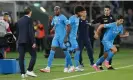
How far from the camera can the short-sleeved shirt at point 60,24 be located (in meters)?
20.8

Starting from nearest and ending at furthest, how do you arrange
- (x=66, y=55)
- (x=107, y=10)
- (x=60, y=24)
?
1. (x=60, y=24)
2. (x=66, y=55)
3. (x=107, y=10)

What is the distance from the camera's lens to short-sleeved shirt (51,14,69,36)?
20797 mm

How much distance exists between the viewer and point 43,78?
1847 centimetres

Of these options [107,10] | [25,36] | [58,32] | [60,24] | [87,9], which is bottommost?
[87,9]

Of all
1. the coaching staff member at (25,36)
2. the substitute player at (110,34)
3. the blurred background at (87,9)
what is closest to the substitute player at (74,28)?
the substitute player at (110,34)

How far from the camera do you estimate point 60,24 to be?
2089 cm

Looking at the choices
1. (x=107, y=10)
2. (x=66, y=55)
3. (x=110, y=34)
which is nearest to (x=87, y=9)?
(x=107, y=10)

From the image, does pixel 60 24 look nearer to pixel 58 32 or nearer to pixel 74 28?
pixel 58 32

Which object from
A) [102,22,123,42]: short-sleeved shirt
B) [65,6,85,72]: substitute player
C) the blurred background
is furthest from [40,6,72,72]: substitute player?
the blurred background

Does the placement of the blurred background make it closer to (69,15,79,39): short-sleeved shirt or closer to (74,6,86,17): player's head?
(69,15,79,39): short-sleeved shirt

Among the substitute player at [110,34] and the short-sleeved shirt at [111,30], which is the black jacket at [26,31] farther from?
the short-sleeved shirt at [111,30]

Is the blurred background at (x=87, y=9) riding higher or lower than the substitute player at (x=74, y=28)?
lower

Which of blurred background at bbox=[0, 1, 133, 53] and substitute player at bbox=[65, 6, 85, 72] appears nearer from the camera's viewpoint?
substitute player at bbox=[65, 6, 85, 72]

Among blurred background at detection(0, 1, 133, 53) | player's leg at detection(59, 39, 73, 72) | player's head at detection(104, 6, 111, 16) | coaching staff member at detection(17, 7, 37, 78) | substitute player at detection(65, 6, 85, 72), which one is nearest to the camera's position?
coaching staff member at detection(17, 7, 37, 78)
